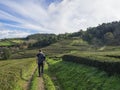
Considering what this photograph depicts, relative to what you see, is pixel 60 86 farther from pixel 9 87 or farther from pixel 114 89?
pixel 114 89

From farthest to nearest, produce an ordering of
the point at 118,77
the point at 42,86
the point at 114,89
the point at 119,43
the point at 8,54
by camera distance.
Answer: the point at 119,43
the point at 8,54
the point at 42,86
the point at 118,77
the point at 114,89

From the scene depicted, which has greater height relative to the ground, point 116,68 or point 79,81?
point 116,68

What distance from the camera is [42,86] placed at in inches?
1056

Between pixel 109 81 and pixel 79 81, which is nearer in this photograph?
pixel 109 81

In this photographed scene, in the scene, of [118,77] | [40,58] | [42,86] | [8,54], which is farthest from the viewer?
[8,54]

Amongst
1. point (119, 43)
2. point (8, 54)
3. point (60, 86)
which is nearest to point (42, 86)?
point (60, 86)

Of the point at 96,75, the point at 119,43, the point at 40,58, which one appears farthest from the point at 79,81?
the point at 119,43

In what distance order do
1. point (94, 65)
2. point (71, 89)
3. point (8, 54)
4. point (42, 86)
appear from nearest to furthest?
point (71, 89), point (42, 86), point (94, 65), point (8, 54)

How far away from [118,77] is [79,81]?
5.34m

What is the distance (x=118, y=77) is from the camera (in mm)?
23375

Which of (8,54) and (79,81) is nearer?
(79,81)

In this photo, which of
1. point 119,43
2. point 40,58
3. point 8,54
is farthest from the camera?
point 119,43

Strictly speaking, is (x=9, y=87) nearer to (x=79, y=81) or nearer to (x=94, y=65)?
(x=79, y=81)

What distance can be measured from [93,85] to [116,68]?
2.77 meters
